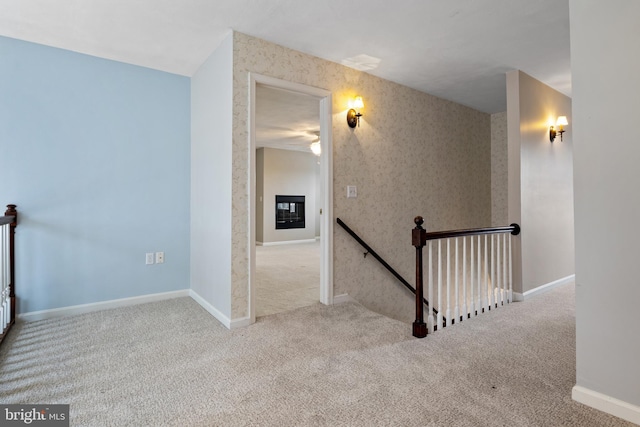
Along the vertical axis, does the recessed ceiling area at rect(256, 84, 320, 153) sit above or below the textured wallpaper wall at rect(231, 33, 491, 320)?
Result: above

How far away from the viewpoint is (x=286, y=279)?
14.6ft

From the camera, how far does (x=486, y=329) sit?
102 inches

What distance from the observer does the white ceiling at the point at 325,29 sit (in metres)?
2.31

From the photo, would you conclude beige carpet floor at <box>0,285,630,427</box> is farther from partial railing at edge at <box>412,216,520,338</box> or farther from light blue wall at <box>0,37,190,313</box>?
light blue wall at <box>0,37,190,313</box>

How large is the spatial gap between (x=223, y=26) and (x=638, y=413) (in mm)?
3365

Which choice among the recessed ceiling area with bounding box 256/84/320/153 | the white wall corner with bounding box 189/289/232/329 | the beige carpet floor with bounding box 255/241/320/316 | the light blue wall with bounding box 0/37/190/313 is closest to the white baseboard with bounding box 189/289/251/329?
the white wall corner with bounding box 189/289/232/329

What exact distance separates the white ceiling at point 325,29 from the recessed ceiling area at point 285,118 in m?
0.63

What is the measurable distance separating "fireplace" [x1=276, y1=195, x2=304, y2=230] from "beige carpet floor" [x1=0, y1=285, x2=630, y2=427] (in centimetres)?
553

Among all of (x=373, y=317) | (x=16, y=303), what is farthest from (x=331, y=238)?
(x=16, y=303)

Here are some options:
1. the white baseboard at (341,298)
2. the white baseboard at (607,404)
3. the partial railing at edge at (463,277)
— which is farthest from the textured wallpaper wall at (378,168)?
the white baseboard at (607,404)

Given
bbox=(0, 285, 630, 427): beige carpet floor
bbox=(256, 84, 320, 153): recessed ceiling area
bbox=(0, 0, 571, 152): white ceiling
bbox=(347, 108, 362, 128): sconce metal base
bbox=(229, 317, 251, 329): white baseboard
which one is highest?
bbox=(256, 84, 320, 153): recessed ceiling area

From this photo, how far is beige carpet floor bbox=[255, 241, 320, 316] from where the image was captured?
3318mm

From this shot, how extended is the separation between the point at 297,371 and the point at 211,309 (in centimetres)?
134

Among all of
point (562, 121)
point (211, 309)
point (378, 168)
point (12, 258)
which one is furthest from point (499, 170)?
point (12, 258)
